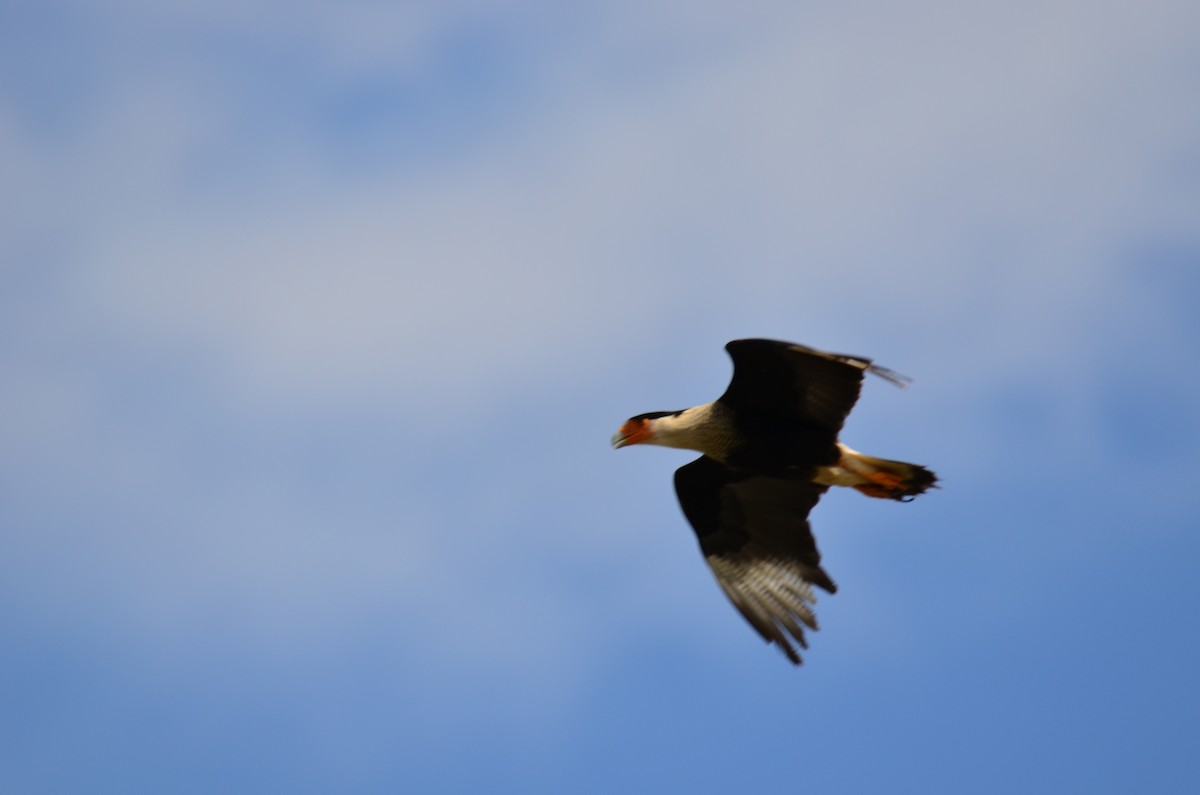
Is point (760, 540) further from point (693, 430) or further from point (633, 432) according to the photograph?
point (633, 432)

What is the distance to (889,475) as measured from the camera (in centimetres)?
990

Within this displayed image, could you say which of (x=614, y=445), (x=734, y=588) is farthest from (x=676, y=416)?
(x=734, y=588)

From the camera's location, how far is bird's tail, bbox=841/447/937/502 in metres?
9.86

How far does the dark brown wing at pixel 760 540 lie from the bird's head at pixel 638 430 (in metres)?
0.42

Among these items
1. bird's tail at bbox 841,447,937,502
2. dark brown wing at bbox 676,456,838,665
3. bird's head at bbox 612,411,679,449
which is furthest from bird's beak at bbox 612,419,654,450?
bird's tail at bbox 841,447,937,502

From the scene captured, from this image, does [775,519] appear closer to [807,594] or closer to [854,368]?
[807,594]

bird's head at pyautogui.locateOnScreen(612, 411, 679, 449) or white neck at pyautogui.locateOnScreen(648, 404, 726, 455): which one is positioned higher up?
bird's head at pyautogui.locateOnScreen(612, 411, 679, 449)

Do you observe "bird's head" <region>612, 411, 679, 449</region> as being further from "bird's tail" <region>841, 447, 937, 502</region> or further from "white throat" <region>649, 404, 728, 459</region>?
"bird's tail" <region>841, 447, 937, 502</region>

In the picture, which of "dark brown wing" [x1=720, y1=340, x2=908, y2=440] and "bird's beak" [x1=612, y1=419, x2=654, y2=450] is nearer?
"dark brown wing" [x1=720, y1=340, x2=908, y2=440]

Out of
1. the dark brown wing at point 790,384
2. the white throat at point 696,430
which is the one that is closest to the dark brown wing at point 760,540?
the white throat at point 696,430

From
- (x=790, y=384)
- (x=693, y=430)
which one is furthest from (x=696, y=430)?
(x=790, y=384)

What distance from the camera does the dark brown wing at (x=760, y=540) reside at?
391 inches

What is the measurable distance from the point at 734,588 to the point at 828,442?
1299 mm

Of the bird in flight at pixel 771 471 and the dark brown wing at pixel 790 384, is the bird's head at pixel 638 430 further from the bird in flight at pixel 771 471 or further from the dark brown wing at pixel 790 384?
the dark brown wing at pixel 790 384
